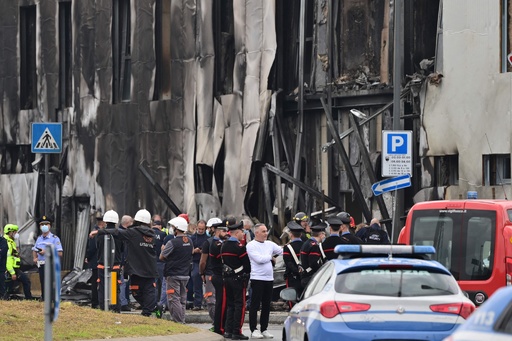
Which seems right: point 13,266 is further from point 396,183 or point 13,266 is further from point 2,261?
point 396,183

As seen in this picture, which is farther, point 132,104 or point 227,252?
point 132,104

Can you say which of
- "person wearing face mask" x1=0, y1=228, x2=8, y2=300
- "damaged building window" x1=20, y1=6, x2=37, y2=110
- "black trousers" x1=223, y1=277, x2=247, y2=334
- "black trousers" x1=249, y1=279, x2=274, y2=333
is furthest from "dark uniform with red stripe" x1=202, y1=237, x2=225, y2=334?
"damaged building window" x1=20, y1=6, x2=37, y2=110

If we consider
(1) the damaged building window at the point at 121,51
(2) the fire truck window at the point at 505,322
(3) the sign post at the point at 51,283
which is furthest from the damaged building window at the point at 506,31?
(2) the fire truck window at the point at 505,322

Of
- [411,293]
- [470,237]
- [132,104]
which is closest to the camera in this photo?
[411,293]

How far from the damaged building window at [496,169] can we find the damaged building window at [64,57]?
1626cm

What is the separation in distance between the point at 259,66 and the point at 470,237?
1592cm

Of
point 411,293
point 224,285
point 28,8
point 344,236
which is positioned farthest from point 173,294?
point 28,8

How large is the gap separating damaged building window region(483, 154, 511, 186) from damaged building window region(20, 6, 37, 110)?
17993 mm

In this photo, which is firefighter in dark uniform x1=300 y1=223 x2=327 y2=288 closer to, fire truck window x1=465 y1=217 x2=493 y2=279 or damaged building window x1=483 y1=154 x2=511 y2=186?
fire truck window x1=465 y1=217 x2=493 y2=279

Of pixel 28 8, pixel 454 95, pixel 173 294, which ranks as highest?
pixel 28 8

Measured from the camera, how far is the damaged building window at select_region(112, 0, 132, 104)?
3994 cm

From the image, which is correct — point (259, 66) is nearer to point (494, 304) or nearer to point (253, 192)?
point (253, 192)

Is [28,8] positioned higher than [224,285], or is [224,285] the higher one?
[28,8]

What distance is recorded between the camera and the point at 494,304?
29.5 feet
